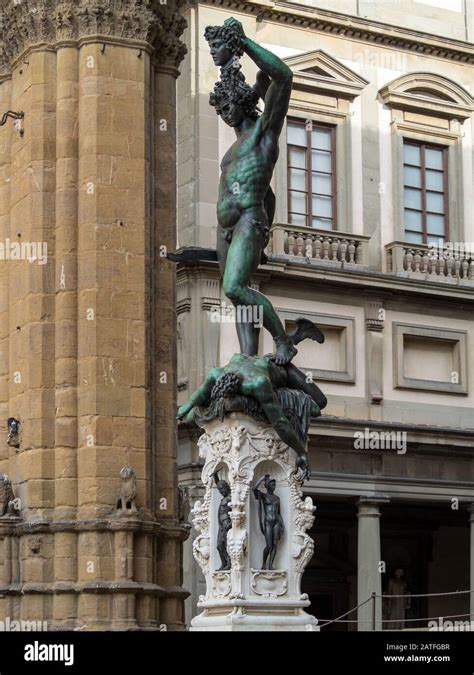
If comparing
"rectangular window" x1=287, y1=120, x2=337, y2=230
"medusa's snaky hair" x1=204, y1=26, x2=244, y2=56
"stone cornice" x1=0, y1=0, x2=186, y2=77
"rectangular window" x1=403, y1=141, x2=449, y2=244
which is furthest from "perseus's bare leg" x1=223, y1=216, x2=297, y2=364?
"rectangular window" x1=403, y1=141, x2=449, y2=244

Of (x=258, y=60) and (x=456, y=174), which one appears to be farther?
(x=456, y=174)

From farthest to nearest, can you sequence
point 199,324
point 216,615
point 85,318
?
point 199,324 → point 85,318 → point 216,615

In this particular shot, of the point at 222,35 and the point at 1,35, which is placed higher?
the point at 1,35

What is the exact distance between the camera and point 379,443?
29672 mm

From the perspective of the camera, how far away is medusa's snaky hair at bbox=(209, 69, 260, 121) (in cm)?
1245

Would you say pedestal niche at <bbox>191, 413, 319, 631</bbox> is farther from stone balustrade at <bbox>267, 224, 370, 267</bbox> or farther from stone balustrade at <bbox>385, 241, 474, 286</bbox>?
stone balustrade at <bbox>385, 241, 474, 286</bbox>

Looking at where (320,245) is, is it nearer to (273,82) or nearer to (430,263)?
(430,263)

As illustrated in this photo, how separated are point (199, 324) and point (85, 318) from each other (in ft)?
33.9

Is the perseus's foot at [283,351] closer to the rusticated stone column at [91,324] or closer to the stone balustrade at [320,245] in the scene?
the rusticated stone column at [91,324]

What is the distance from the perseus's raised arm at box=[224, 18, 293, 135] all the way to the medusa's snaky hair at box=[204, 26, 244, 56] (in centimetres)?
3

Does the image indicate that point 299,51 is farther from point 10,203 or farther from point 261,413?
point 261,413
